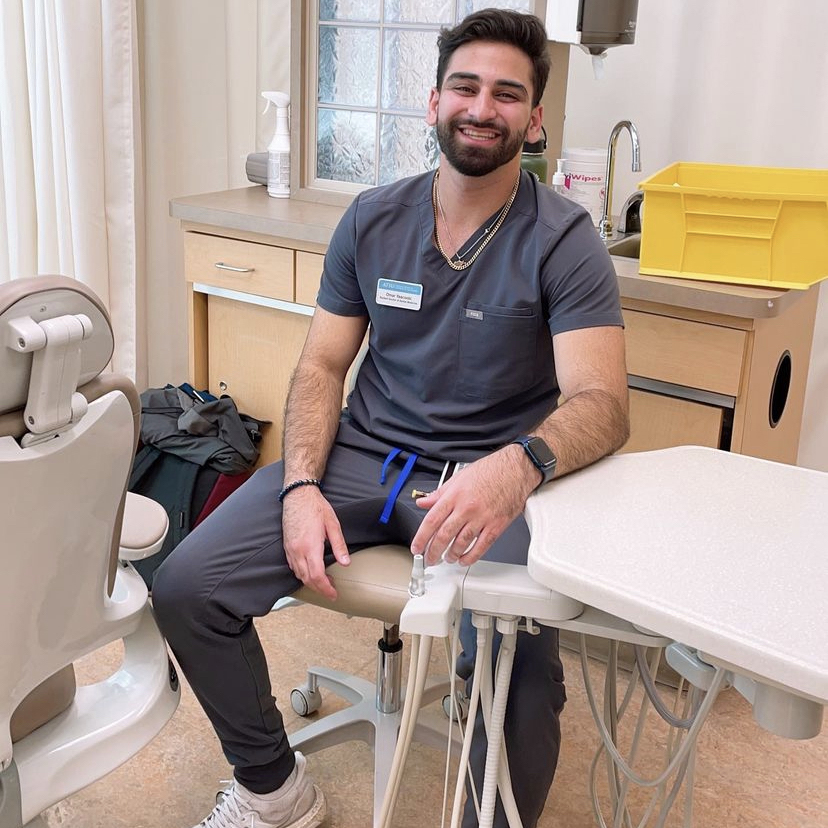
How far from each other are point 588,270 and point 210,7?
188 cm

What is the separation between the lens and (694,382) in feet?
6.49

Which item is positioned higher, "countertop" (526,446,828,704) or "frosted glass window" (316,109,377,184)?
"frosted glass window" (316,109,377,184)

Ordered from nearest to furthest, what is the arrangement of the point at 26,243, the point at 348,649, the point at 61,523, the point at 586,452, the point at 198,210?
1. the point at 61,523
2. the point at 586,452
3. the point at 348,649
4. the point at 198,210
5. the point at 26,243

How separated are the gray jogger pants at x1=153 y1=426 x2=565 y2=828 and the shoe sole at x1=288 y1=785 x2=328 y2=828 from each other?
95 millimetres

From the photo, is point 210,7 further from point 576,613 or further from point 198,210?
point 576,613

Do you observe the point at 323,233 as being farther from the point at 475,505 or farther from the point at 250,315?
the point at 475,505

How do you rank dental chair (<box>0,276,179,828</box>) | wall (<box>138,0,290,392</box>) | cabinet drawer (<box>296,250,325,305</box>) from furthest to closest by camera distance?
wall (<box>138,0,290,392</box>)
cabinet drawer (<box>296,250,325,305</box>)
dental chair (<box>0,276,179,828</box>)

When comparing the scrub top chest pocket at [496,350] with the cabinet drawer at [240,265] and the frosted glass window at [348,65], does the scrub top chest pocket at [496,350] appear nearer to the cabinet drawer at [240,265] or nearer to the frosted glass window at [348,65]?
the cabinet drawer at [240,265]

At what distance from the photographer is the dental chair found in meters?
1.05

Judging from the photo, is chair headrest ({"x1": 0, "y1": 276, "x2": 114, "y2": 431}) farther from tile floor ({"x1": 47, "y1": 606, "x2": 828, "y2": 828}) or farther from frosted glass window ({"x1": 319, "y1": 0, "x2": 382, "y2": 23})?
frosted glass window ({"x1": 319, "y1": 0, "x2": 382, "y2": 23})

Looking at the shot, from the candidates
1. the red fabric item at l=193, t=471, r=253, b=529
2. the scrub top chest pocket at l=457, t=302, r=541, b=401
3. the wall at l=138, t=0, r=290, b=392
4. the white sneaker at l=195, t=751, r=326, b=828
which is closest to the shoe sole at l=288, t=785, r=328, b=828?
the white sneaker at l=195, t=751, r=326, b=828

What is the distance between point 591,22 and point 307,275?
804 mm

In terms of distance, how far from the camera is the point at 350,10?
2.52 meters

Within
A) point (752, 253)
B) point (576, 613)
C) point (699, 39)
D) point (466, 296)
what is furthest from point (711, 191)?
point (576, 613)
